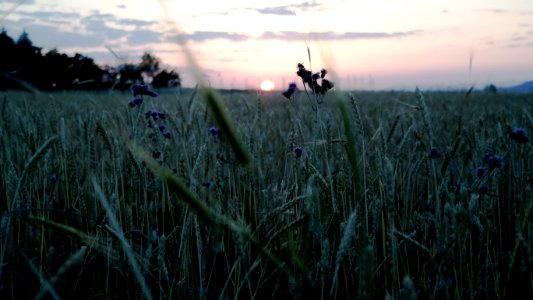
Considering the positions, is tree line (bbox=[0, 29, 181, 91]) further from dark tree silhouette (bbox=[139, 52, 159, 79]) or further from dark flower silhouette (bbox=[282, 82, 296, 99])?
dark flower silhouette (bbox=[282, 82, 296, 99])

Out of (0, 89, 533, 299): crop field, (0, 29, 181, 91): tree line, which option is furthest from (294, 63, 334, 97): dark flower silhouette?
(0, 29, 181, 91): tree line

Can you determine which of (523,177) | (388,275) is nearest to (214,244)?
(388,275)

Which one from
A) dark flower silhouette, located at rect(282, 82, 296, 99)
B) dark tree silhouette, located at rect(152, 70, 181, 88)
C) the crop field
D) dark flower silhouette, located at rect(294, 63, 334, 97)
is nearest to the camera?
the crop field

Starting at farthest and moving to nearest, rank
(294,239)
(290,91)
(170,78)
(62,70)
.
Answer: (170,78)
(62,70)
(290,91)
(294,239)

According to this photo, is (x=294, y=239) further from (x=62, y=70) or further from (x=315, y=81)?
(x=62, y=70)

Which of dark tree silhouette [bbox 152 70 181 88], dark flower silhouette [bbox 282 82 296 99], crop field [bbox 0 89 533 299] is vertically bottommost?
crop field [bbox 0 89 533 299]

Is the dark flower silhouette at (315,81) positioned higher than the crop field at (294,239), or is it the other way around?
the dark flower silhouette at (315,81)

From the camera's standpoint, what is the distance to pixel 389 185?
878 mm

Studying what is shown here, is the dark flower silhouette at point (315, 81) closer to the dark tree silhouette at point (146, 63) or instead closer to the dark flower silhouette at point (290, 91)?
the dark flower silhouette at point (290, 91)

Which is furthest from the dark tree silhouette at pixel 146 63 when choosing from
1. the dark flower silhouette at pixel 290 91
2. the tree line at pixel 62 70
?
the dark flower silhouette at pixel 290 91

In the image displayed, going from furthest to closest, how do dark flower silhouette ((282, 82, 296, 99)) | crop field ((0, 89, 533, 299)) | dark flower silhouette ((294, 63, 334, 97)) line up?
dark flower silhouette ((282, 82, 296, 99))
dark flower silhouette ((294, 63, 334, 97))
crop field ((0, 89, 533, 299))

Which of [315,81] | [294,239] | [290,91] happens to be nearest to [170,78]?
[290,91]

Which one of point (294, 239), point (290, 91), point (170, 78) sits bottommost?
point (294, 239)

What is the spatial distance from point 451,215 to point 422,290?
489 millimetres
